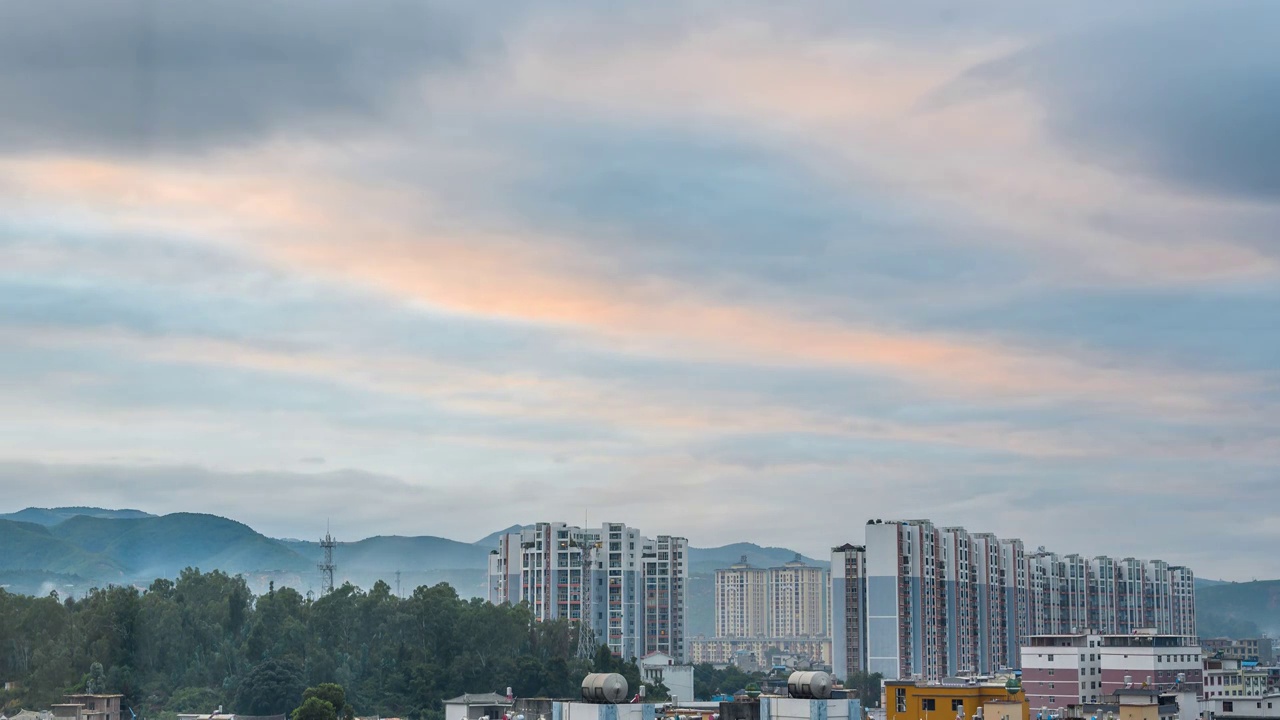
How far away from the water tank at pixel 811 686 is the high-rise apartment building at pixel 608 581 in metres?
57.4

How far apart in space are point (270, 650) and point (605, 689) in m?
39.3

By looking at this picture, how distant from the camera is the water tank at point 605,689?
Answer: 28.1 meters

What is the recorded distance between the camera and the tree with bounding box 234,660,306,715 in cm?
5753

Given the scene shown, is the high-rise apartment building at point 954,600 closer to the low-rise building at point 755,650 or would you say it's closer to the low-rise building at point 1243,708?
the low-rise building at point 1243,708

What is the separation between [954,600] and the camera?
85.1 m

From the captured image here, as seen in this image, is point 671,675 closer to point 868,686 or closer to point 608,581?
point 868,686

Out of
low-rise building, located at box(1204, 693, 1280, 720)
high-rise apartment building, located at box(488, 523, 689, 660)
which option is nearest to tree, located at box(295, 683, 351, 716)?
low-rise building, located at box(1204, 693, 1280, 720)

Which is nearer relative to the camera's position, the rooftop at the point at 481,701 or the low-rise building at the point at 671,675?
A: the rooftop at the point at 481,701

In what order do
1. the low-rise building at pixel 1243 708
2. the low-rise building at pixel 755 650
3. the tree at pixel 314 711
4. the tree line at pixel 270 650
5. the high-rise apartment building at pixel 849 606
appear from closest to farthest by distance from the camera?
the low-rise building at pixel 1243 708 < the tree at pixel 314 711 < the tree line at pixel 270 650 < the high-rise apartment building at pixel 849 606 < the low-rise building at pixel 755 650

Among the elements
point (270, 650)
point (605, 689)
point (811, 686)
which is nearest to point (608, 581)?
point (270, 650)

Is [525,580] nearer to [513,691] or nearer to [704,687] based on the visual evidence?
[704,687]

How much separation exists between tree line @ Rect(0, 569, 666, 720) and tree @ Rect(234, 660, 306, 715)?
0.17 feet

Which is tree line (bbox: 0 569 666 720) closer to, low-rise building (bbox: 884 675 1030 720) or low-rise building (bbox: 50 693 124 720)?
low-rise building (bbox: 50 693 124 720)

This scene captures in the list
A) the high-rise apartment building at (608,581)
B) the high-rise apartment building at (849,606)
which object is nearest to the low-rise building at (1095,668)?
the high-rise apartment building at (849,606)
